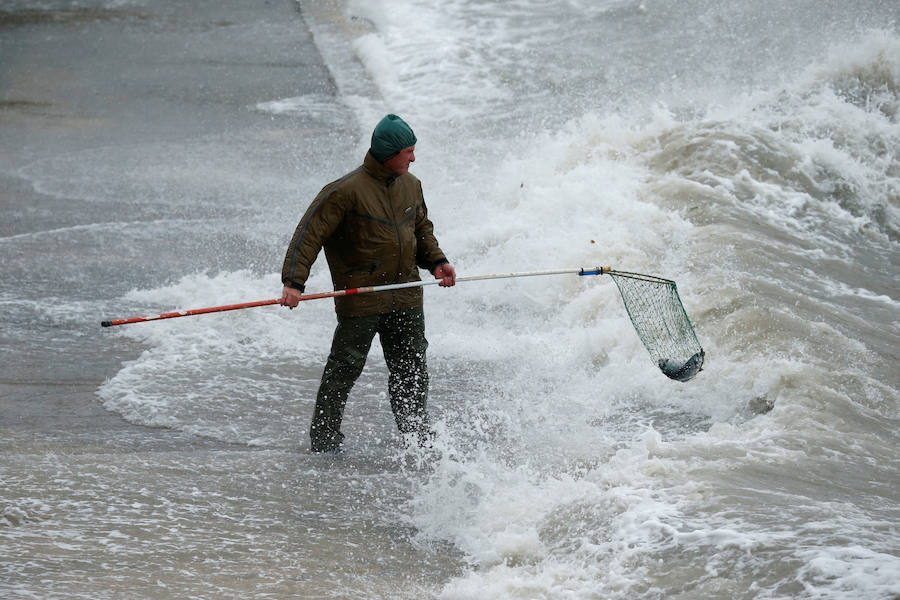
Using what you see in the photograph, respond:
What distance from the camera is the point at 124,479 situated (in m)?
5.07

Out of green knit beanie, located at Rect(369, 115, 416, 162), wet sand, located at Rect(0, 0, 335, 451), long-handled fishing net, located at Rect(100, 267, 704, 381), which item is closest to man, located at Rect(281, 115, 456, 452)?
green knit beanie, located at Rect(369, 115, 416, 162)

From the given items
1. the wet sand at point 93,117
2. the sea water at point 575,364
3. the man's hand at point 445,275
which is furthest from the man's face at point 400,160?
the wet sand at point 93,117

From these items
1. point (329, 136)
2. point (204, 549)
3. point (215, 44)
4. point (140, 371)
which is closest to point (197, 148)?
point (329, 136)

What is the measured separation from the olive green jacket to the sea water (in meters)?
0.85

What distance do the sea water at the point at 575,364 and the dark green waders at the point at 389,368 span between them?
158mm

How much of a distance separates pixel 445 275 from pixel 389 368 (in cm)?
55

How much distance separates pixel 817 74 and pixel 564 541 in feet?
33.8

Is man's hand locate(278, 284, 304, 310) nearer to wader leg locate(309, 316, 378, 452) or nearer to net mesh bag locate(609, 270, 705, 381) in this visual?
wader leg locate(309, 316, 378, 452)

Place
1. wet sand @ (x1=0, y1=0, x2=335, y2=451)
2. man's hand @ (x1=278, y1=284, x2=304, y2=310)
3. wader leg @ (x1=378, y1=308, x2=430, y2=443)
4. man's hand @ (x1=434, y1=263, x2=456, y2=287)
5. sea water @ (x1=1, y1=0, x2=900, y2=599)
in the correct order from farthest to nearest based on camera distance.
A: wet sand @ (x1=0, y1=0, x2=335, y2=451), wader leg @ (x1=378, y1=308, x2=430, y2=443), man's hand @ (x1=434, y1=263, x2=456, y2=287), man's hand @ (x1=278, y1=284, x2=304, y2=310), sea water @ (x1=1, y1=0, x2=900, y2=599)

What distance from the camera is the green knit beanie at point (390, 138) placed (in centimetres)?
494

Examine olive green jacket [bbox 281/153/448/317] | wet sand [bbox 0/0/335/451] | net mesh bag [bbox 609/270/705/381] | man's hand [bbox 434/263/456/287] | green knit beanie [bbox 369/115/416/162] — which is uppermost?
green knit beanie [bbox 369/115/416/162]

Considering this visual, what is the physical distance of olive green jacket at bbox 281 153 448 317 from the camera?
5.02m

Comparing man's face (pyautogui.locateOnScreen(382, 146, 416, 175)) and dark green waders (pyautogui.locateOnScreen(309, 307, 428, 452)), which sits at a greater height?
man's face (pyautogui.locateOnScreen(382, 146, 416, 175))

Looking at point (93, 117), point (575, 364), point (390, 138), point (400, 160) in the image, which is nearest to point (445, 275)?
point (400, 160)
